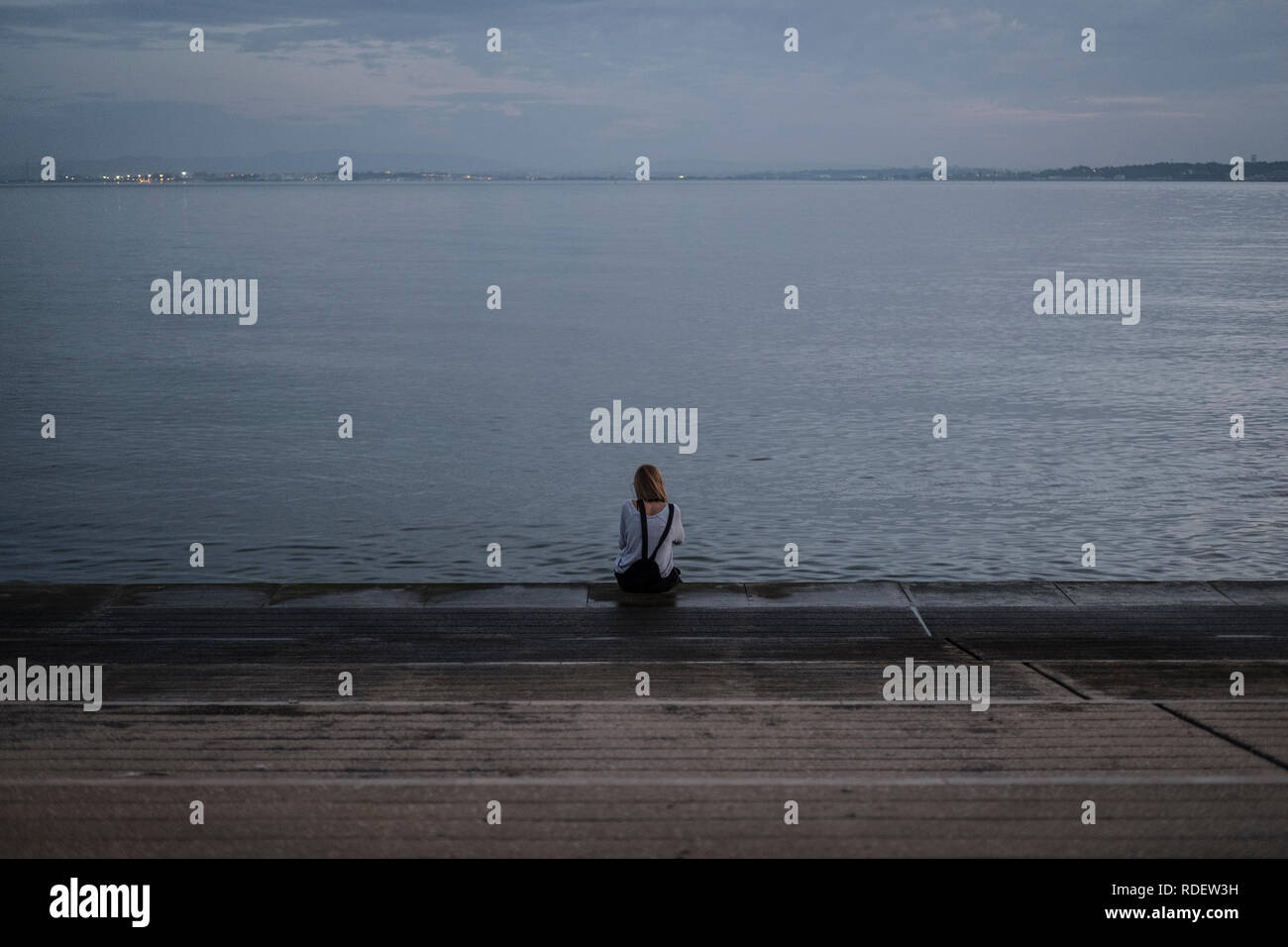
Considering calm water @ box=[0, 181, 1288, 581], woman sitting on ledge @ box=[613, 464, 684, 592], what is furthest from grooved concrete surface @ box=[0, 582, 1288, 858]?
calm water @ box=[0, 181, 1288, 581]

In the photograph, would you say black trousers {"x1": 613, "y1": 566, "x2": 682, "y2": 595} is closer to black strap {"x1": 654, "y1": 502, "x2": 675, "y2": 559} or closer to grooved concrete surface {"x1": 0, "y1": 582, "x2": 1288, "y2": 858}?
black strap {"x1": 654, "y1": 502, "x2": 675, "y2": 559}

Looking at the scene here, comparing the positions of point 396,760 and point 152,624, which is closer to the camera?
point 396,760

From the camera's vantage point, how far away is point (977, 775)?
622 cm

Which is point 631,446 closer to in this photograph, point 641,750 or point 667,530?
point 667,530

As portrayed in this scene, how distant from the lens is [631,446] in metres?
28.9

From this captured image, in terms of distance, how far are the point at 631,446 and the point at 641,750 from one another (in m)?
22.3

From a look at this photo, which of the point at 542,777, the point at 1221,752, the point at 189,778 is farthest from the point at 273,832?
the point at 1221,752

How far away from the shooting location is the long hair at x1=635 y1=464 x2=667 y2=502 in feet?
41.2

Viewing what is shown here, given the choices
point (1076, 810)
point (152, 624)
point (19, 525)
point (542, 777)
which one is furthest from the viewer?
point (19, 525)

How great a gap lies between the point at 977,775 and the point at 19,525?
19521 mm

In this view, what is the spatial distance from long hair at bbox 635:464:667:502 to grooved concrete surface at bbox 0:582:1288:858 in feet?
5.24
